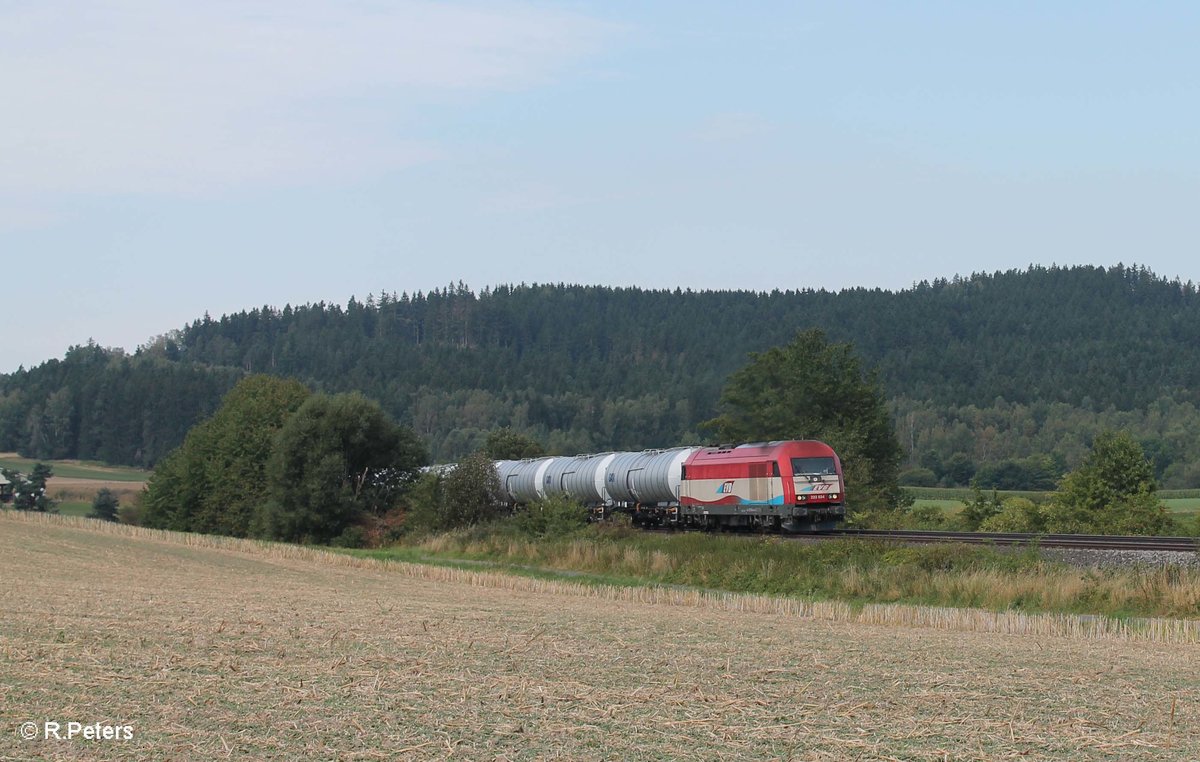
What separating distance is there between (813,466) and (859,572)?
12.6 m

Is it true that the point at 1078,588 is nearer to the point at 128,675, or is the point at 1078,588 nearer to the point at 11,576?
the point at 128,675

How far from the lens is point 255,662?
14.3 m

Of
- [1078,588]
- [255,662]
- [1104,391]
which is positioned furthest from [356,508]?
[1104,391]

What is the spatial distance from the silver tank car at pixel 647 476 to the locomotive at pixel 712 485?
4cm

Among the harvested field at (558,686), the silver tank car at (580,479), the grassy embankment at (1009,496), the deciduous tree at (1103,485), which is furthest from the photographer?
the grassy embankment at (1009,496)

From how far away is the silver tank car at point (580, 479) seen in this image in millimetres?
59531

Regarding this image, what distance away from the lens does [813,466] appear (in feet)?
153

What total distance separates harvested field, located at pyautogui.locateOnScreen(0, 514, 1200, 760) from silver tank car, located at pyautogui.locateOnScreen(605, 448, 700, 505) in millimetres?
30443

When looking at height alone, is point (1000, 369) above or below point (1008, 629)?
above

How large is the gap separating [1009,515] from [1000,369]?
152017mm

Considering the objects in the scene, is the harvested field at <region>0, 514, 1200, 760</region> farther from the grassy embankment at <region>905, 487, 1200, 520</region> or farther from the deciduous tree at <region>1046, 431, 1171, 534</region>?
the grassy embankment at <region>905, 487, 1200, 520</region>

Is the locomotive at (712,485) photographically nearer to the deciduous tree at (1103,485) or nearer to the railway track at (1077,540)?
the railway track at (1077,540)

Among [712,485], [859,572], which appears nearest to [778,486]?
[712,485]

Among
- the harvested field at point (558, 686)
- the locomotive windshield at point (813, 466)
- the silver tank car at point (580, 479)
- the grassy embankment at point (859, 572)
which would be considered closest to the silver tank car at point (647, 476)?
the silver tank car at point (580, 479)
